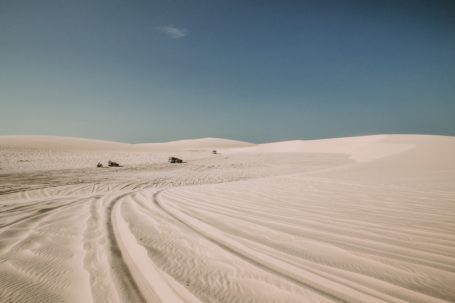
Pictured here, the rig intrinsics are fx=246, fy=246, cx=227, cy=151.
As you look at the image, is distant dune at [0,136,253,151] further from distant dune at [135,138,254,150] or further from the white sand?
the white sand

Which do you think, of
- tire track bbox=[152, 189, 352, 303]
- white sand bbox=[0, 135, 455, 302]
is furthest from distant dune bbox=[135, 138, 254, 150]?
tire track bbox=[152, 189, 352, 303]

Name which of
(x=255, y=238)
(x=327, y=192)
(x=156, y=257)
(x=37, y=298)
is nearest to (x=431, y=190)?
(x=327, y=192)

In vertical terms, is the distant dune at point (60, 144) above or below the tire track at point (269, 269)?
above

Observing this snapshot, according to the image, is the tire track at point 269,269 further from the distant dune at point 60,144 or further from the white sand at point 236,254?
Answer: the distant dune at point 60,144

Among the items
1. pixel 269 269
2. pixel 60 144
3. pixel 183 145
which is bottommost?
pixel 269 269

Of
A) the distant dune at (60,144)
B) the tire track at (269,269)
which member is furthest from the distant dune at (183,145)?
the tire track at (269,269)

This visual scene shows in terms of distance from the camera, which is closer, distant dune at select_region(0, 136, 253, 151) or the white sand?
the white sand

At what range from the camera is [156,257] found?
8.87 feet

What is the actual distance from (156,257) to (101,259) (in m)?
0.57

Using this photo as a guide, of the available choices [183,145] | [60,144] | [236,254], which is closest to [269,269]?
[236,254]

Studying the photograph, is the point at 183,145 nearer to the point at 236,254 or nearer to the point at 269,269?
the point at 236,254

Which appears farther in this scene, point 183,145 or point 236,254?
point 183,145

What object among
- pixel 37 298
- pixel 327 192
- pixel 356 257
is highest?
pixel 327 192

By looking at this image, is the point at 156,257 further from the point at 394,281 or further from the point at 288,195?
the point at 288,195
